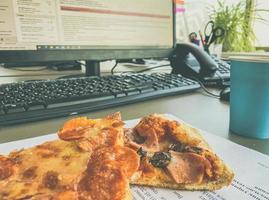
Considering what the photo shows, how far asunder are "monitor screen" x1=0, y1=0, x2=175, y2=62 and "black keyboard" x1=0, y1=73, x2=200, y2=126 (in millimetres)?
95

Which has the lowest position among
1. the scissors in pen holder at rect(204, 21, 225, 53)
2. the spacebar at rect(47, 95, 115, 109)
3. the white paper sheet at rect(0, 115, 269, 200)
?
the white paper sheet at rect(0, 115, 269, 200)

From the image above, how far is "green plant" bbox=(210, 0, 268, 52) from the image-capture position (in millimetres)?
1495

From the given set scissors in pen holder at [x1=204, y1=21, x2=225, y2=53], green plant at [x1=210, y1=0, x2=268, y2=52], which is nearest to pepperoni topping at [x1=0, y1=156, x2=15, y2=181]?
scissors in pen holder at [x1=204, y1=21, x2=225, y2=53]

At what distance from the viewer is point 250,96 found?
0.41m

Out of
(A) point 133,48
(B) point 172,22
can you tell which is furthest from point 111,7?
(B) point 172,22

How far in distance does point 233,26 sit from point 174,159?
1.39 meters

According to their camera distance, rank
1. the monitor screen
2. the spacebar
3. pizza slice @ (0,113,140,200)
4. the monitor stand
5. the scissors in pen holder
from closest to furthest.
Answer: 1. pizza slice @ (0,113,140,200)
2. the spacebar
3. the monitor screen
4. the monitor stand
5. the scissors in pen holder

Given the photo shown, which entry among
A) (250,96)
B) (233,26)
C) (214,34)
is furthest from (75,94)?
(233,26)

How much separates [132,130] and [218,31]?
1261 millimetres

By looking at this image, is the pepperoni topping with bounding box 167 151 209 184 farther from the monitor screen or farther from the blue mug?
the monitor screen

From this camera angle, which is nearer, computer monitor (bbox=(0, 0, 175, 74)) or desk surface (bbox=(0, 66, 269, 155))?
desk surface (bbox=(0, 66, 269, 155))

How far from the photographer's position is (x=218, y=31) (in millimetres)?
1480

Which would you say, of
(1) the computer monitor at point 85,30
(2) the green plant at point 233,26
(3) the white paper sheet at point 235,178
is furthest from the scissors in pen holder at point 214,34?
(3) the white paper sheet at point 235,178

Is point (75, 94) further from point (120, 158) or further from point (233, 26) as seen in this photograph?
point (233, 26)
